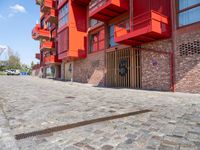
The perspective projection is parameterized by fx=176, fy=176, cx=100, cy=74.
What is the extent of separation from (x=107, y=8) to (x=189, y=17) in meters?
6.64

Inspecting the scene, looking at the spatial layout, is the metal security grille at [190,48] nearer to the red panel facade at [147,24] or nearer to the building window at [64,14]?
the red panel facade at [147,24]

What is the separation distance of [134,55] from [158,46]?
2386 millimetres

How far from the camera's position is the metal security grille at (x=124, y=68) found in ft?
45.9

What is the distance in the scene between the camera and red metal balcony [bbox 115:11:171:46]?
1088 centimetres

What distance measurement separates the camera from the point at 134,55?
1416 cm

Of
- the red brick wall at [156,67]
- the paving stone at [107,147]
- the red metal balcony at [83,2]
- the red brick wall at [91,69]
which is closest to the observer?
the paving stone at [107,147]

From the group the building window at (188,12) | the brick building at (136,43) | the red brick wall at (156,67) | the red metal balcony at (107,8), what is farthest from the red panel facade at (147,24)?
the red metal balcony at (107,8)

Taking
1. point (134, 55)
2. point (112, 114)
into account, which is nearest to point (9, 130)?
point (112, 114)

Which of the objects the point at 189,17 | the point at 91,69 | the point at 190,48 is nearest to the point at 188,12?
the point at 189,17

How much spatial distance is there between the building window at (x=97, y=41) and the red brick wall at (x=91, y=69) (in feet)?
2.00

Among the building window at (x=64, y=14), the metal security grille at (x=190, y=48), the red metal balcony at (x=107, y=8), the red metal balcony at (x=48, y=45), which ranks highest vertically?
the building window at (x=64, y=14)

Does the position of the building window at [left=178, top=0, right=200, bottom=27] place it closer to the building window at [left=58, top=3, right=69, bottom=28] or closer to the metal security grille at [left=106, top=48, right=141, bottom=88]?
the metal security grille at [left=106, top=48, right=141, bottom=88]

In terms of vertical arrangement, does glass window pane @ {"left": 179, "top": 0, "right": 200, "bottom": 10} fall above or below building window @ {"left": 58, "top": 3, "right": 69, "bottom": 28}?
below

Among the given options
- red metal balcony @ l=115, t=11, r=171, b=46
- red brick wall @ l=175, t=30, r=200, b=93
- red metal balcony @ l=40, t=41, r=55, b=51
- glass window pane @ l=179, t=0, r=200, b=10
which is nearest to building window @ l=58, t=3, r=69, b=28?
red metal balcony @ l=40, t=41, r=55, b=51
